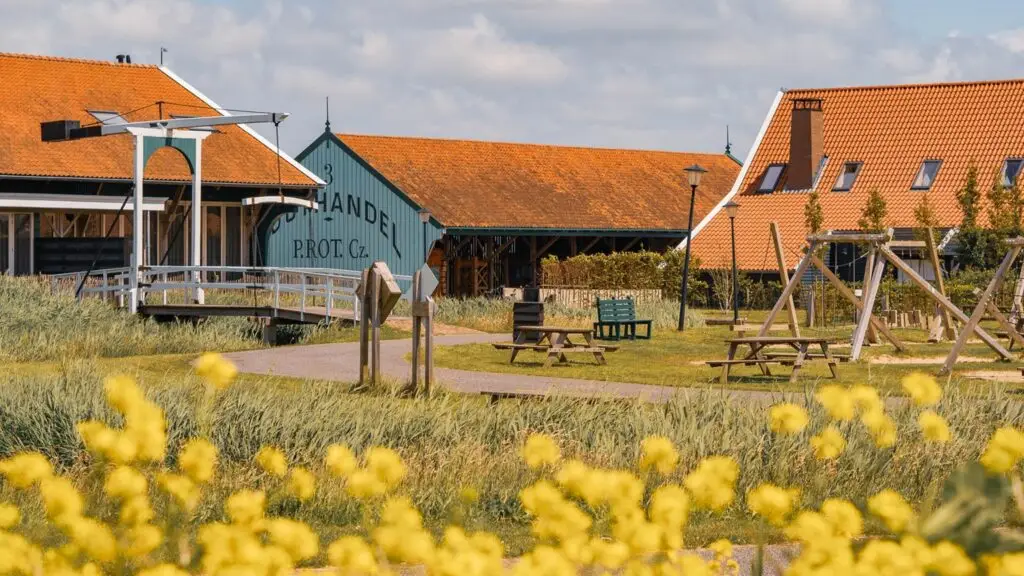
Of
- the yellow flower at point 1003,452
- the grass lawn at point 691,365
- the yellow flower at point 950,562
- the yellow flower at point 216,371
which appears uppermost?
the yellow flower at point 216,371

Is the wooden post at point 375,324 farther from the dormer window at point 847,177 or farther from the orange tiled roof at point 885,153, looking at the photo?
the dormer window at point 847,177

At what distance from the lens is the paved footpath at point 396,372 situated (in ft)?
59.1

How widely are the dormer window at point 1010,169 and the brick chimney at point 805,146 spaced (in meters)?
5.88

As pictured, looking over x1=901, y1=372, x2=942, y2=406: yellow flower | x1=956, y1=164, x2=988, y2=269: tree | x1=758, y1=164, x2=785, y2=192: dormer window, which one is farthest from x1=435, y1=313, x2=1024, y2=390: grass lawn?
x1=758, y1=164, x2=785, y2=192: dormer window

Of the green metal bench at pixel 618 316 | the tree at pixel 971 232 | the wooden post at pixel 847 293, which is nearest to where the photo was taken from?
the wooden post at pixel 847 293

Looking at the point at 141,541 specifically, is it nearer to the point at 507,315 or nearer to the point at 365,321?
the point at 365,321

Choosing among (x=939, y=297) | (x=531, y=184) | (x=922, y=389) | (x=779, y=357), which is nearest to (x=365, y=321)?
(x=779, y=357)

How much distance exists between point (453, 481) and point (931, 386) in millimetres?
6558

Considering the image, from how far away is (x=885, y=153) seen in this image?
48312mm

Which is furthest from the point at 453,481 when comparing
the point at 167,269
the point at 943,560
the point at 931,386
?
the point at 167,269

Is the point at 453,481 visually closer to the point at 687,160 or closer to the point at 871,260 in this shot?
the point at 871,260

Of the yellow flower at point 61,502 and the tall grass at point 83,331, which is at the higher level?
the yellow flower at point 61,502

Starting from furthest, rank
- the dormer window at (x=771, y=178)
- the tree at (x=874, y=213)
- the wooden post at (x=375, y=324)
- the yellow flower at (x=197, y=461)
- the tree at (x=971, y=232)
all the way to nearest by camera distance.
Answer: the dormer window at (x=771, y=178) < the tree at (x=874, y=213) < the tree at (x=971, y=232) < the wooden post at (x=375, y=324) < the yellow flower at (x=197, y=461)

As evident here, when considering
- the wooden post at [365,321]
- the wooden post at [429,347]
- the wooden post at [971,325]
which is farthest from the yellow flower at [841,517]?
the wooden post at [971,325]
